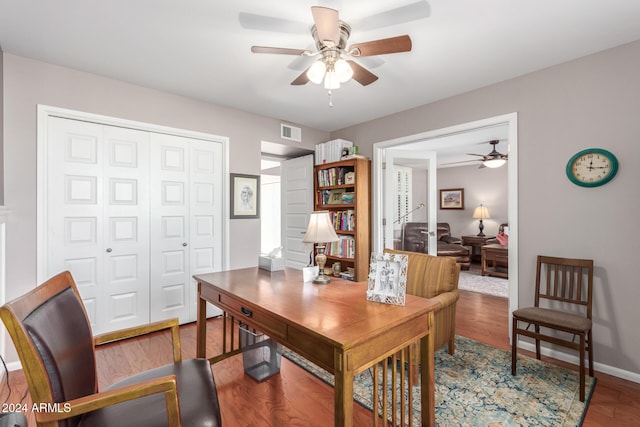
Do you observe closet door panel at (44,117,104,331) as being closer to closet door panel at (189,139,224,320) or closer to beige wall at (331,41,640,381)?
closet door panel at (189,139,224,320)

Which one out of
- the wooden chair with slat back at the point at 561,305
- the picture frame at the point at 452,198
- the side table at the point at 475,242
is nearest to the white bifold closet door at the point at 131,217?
the wooden chair with slat back at the point at 561,305

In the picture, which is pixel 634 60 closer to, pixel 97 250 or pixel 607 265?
pixel 607 265

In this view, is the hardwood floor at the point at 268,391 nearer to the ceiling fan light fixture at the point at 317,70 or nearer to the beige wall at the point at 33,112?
the beige wall at the point at 33,112

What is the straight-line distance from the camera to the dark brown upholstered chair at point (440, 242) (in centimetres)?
422

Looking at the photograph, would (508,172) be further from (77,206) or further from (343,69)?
(77,206)

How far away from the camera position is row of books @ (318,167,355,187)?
158 inches

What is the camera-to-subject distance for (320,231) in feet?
6.39

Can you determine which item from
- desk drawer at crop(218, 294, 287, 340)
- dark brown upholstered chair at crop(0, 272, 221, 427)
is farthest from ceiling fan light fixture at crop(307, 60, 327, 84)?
dark brown upholstered chair at crop(0, 272, 221, 427)

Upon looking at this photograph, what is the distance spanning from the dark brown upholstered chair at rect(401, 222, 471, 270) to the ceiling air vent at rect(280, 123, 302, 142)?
1969 millimetres

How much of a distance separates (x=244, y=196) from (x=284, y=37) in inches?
79.8

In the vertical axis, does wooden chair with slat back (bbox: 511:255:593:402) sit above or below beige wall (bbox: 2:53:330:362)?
below

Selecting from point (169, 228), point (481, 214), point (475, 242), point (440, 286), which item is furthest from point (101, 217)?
point (481, 214)

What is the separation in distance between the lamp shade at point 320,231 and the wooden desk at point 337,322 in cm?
31

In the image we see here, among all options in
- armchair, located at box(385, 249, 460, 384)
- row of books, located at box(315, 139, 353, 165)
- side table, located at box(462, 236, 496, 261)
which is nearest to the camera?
armchair, located at box(385, 249, 460, 384)
